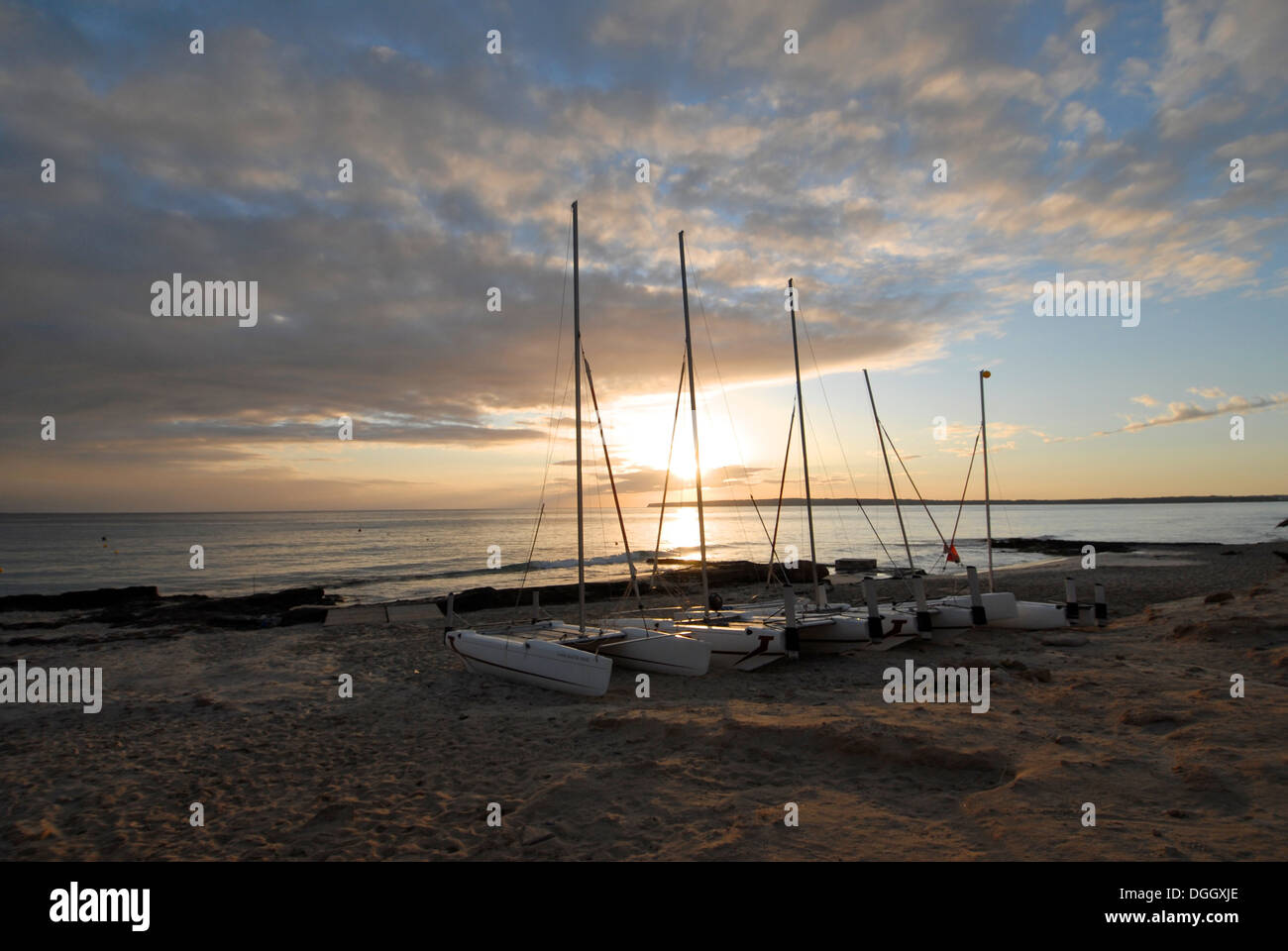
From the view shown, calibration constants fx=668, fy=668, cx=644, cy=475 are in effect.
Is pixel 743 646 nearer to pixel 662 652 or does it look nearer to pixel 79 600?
pixel 662 652

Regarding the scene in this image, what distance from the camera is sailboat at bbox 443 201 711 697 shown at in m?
12.8

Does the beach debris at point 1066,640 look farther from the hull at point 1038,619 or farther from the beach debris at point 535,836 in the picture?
the beach debris at point 535,836

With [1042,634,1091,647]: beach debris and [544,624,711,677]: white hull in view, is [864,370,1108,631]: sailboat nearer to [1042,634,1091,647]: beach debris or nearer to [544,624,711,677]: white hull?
[1042,634,1091,647]: beach debris

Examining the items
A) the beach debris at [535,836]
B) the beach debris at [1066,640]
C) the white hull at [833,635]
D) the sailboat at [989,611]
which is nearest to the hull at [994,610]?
the sailboat at [989,611]

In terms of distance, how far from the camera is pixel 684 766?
7.84 meters

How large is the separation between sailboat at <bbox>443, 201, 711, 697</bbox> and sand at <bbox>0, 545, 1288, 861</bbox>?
41cm

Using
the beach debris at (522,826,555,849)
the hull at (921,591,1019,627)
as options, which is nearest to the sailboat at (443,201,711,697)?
the beach debris at (522,826,555,849)

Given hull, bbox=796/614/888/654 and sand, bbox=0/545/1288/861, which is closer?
sand, bbox=0/545/1288/861

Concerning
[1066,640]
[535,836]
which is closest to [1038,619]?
[1066,640]

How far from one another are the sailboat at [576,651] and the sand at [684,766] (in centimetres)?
41

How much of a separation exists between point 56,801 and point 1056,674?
14.9m
